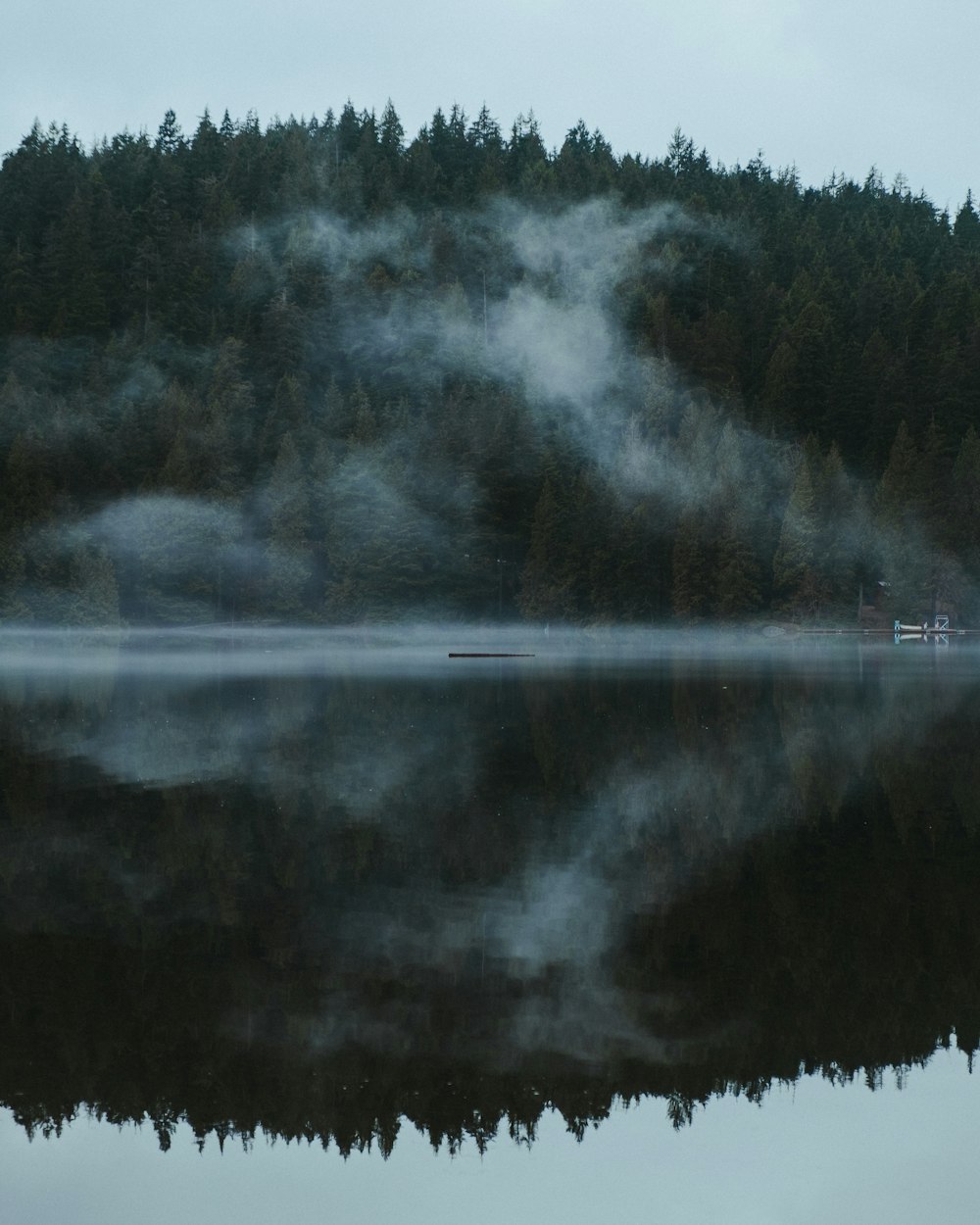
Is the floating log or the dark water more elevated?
the floating log

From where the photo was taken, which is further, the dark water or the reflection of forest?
the reflection of forest

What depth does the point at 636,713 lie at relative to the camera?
3278 cm

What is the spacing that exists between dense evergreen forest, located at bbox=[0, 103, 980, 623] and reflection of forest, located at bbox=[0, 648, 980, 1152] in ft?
312

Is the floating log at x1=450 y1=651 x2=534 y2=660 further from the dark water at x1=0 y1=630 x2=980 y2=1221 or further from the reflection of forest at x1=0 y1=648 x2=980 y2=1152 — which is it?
the dark water at x1=0 y1=630 x2=980 y2=1221

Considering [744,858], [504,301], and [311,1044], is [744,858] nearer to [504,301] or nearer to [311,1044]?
[311,1044]

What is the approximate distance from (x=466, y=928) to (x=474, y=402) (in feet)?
421

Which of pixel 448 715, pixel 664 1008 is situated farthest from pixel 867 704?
pixel 664 1008

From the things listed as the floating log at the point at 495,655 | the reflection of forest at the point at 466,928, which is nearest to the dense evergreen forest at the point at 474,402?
the floating log at the point at 495,655

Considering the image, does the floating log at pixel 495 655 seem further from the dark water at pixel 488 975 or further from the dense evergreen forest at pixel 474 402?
the dark water at pixel 488 975

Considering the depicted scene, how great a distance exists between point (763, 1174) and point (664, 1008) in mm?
2268

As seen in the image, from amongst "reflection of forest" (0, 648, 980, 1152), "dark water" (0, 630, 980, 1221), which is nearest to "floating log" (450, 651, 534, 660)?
"reflection of forest" (0, 648, 980, 1152)

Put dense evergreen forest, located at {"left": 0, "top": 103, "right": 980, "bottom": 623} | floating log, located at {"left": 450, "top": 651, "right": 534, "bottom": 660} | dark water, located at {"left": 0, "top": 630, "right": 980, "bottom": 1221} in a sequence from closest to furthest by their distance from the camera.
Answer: dark water, located at {"left": 0, "top": 630, "right": 980, "bottom": 1221} < floating log, located at {"left": 450, "top": 651, "right": 534, "bottom": 660} < dense evergreen forest, located at {"left": 0, "top": 103, "right": 980, "bottom": 623}

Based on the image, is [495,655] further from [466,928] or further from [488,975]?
[488,975]

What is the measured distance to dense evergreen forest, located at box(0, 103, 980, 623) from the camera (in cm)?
11706
